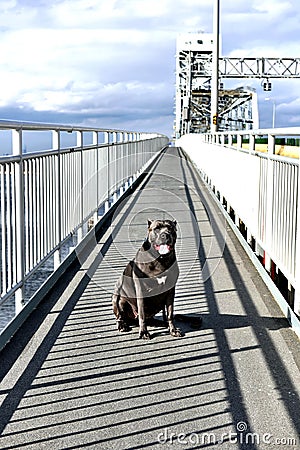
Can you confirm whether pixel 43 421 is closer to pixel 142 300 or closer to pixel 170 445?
pixel 170 445

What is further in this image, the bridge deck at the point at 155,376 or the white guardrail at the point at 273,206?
the white guardrail at the point at 273,206

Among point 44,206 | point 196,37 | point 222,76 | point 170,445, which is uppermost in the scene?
point 196,37

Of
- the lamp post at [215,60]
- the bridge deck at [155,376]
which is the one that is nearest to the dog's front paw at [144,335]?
the bridge deck at [155,376]

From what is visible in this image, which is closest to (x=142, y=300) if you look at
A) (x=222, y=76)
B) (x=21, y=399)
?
(x=21, y=399)

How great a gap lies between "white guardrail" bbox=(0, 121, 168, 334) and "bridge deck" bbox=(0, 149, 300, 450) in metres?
0.40

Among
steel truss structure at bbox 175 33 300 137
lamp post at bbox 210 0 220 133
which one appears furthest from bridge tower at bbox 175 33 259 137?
lamp post at bbox 210 0 220 133

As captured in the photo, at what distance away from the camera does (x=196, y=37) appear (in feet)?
353

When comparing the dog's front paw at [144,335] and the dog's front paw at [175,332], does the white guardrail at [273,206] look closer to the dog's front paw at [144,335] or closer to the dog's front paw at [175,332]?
the dog's front paw at [175,332]

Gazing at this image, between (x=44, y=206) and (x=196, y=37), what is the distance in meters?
103

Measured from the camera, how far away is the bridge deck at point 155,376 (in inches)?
163

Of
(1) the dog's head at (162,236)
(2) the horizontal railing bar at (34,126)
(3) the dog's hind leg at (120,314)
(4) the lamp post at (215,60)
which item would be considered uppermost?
(4) the lamp post at (215,60)

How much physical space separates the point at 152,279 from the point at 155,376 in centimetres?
96

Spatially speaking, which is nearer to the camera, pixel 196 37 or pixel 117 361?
pixel 117 361

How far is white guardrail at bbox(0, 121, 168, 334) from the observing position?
626 cm
